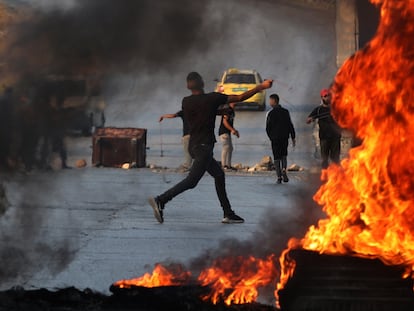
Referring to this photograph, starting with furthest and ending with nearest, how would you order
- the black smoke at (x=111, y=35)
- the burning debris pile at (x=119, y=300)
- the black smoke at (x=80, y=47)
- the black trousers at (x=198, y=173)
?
the black trousers at (x=198, y=173) < the black smoke at (x=111, y=35) < the black smoke at (x=80, y=47) < the burning debris pile at (x=119, y=300)

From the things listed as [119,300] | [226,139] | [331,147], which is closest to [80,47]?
[119,300]

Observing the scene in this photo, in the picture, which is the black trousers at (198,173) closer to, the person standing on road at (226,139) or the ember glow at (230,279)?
the ember glow at (230,279)

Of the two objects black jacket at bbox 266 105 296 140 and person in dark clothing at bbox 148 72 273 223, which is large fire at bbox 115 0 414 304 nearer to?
person in dark clothing at bbox 148 72 273 223

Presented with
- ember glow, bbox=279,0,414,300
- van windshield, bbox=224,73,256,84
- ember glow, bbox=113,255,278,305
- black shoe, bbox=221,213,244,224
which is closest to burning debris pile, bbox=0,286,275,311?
ember glow, bbox=113,255,278,305

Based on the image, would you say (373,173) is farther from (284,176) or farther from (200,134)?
(284,176)

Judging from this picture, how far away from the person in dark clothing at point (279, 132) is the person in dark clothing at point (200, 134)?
15.9ft

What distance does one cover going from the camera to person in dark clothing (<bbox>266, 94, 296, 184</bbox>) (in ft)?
53.9

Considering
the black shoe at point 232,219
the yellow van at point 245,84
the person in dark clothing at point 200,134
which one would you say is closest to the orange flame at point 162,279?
the person in dark clothing at point 200,134

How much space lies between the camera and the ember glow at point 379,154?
22.0 feet

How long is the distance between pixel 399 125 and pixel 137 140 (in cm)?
1280

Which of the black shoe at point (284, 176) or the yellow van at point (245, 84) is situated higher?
the yellow van at point (245, 84)

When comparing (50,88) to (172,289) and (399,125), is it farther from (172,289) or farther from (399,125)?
(399,125)

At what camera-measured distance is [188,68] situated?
10.7m

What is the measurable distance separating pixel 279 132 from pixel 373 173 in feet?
31.2
